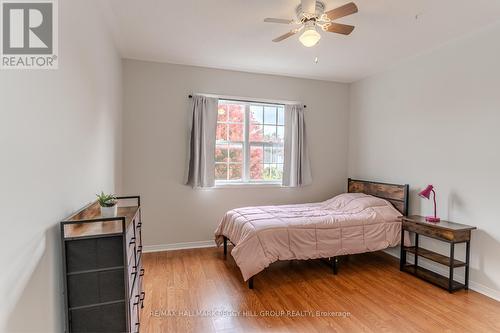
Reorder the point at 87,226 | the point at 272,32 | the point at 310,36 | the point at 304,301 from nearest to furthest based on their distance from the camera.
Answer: the point at 87,226 < the point at 310,36 < the point at 304,301 < the point at 272,32

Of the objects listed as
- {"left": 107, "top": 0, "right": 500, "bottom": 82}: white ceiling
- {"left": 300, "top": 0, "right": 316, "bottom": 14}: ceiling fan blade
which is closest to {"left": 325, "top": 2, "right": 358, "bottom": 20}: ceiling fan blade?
{"left": 300, "top": 0, "right": 316, "bottom": 14}: ceiling fan blade

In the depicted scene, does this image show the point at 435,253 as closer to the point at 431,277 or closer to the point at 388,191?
the point at 431,277

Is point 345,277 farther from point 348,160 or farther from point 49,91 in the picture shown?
point 49,91

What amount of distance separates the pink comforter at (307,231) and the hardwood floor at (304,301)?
30 centimetres

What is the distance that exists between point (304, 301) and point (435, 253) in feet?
5.89

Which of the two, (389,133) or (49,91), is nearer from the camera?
(49,91)

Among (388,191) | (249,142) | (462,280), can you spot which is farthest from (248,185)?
(462,280)

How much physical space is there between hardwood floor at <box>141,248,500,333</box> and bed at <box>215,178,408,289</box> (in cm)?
28

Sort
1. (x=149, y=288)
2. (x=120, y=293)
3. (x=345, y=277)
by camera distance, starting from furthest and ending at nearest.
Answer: (x=345, y=277) → (x=149, y=288) → (x=120, y=293)

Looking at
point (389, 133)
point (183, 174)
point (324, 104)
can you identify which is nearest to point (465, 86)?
point (389, 133)

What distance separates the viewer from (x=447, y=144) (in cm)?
320

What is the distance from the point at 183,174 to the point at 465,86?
365 cm

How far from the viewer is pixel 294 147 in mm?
4480

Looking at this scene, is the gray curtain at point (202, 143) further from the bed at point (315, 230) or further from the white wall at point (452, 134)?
the white wall at point (452, 134)
